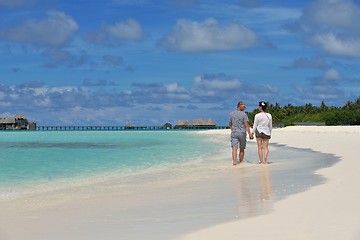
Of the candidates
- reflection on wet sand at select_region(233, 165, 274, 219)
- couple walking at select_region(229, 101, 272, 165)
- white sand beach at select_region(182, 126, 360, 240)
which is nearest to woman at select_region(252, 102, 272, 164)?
couple walking at select_region(229, 101, 272, 165)

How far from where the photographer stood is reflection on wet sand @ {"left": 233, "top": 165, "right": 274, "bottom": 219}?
300 inches

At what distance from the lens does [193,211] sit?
7805 mm

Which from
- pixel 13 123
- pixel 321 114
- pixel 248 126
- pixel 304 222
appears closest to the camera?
pixel 304 222

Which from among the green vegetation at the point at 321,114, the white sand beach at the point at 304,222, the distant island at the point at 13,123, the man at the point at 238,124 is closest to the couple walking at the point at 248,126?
the man at the point at 238,124

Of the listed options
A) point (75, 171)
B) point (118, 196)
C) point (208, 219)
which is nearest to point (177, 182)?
point (118, 196)

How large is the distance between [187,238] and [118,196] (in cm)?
440

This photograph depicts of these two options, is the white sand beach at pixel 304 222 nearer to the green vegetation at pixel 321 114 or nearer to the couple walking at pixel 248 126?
the couple walking at pixel 248 126

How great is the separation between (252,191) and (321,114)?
98870 millimetres

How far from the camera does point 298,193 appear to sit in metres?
9.20

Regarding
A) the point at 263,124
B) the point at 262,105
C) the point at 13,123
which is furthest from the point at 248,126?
the point at 13,123

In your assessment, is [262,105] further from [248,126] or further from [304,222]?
[304,222]

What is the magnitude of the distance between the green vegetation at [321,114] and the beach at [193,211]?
289ft

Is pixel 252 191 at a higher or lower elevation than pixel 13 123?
lower

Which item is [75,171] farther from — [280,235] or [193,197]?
[280,235]
